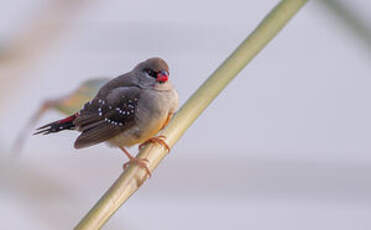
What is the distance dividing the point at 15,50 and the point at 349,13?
587mm

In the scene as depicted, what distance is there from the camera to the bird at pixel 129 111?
289cm

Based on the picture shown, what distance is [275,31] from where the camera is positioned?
1.12 m

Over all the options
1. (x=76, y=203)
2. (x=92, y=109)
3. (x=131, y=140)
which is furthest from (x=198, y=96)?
(x=92, y=109)

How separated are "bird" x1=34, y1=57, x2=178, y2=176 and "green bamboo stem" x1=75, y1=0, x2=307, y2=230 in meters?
1.55

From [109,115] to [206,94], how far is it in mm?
1956

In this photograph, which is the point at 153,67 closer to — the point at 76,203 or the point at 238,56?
the point at 238,56

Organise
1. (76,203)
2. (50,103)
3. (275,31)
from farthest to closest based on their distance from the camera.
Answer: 1. (50,103)
2. (275,31)
3. (76,203)

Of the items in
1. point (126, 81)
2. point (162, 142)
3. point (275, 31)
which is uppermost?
point (126, 81)

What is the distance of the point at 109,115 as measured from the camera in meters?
3.07

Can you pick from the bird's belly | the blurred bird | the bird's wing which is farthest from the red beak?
the blurred bird

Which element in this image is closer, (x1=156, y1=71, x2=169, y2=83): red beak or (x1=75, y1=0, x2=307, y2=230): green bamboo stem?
(x1=75, y1=0, x2=307, y2=230): green bamboo stem

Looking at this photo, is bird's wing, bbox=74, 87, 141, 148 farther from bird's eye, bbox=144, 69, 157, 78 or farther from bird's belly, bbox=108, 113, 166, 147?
bird's eye, bbox=144, 69, 157, 78

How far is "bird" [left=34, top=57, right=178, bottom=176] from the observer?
289cm

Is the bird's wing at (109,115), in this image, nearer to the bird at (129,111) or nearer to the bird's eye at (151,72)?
the bird at (129,111)
